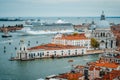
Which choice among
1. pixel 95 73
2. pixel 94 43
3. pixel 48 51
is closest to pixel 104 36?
pixel 94 43

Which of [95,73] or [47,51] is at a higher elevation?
[95,73]

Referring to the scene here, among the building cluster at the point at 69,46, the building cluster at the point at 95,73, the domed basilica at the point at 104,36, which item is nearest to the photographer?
the building cluster at the point at 95,73

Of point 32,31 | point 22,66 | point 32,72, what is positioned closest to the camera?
point 32,72

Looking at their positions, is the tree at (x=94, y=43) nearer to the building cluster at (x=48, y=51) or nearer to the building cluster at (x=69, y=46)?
the building cluster at (x=69, y=46)

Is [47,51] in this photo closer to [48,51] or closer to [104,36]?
[48,51]

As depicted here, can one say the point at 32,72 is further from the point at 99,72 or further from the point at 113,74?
the point at 113,74

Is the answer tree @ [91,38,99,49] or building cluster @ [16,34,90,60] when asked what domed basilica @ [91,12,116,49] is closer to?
tree @ [91,38,99,49]

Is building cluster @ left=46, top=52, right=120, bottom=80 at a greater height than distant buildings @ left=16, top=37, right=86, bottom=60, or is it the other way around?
building cluster @ left=46, top=52, right=120, bottom=80

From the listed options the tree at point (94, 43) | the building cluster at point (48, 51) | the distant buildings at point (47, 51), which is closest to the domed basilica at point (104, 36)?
the tree at point (94, 43)

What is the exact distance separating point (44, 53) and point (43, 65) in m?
2.21

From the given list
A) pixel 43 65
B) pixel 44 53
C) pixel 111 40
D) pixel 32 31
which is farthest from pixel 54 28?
pixel 43 65

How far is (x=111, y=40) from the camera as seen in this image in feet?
56.1

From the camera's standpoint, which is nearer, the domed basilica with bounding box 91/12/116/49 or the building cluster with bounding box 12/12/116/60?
the building cluster with bounding box 12/12/116/60

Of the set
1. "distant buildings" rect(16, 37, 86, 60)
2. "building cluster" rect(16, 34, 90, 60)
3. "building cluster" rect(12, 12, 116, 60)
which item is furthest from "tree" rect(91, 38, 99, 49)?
"distant buildings" rect(16, 37, 86, 60)
